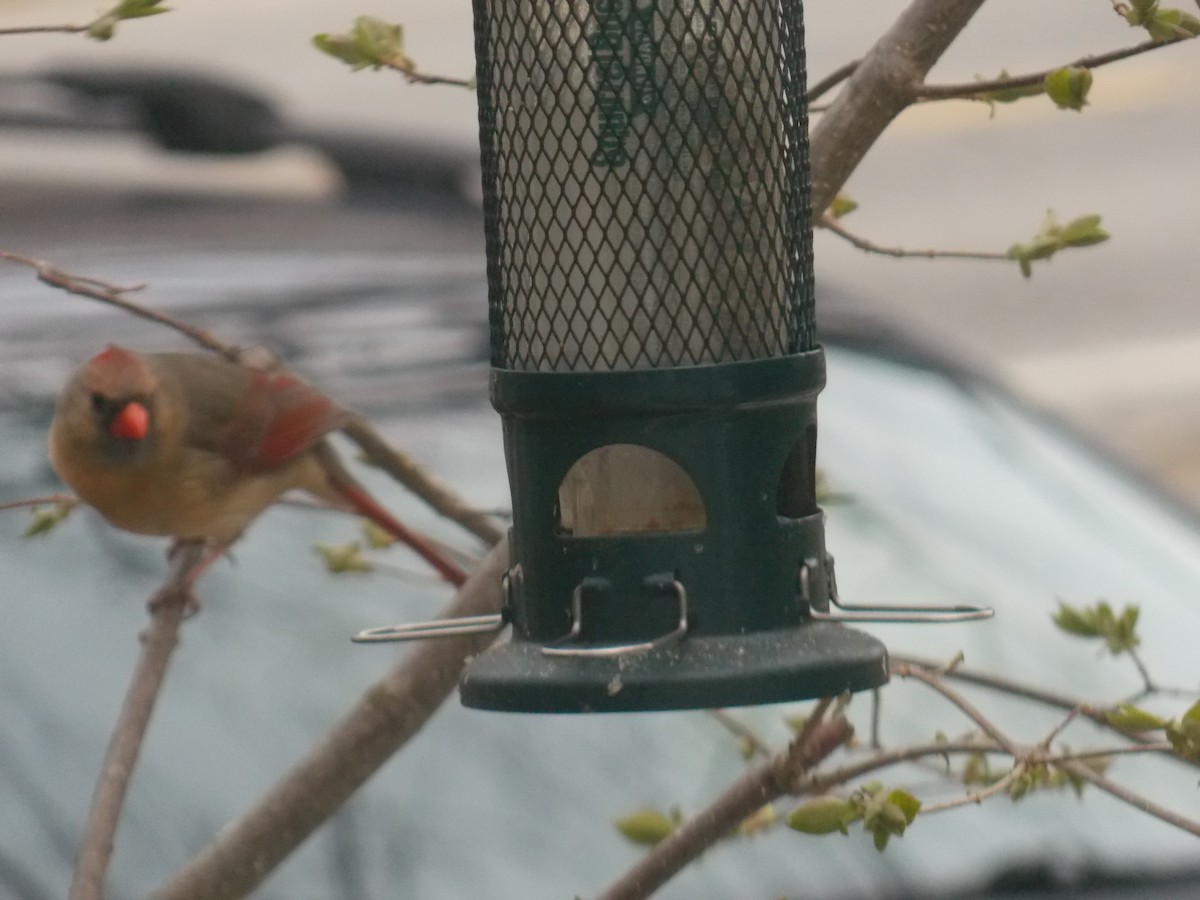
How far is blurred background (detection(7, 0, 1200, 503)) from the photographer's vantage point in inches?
337

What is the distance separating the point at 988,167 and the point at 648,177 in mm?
11924

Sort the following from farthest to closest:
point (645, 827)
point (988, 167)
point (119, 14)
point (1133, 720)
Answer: point (988, 167)
point (645, 827)
point (119, 14)
point (1133, 720)

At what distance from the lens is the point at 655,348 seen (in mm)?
1845

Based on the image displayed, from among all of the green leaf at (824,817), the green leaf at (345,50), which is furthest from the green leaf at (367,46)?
the green leaf at (824,817)

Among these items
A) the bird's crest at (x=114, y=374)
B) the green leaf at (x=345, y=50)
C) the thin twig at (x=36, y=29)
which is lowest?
the bird's crest at (x=114, y=374)

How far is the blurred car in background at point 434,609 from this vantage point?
2.80 metres

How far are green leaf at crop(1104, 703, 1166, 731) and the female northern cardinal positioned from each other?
138 cm

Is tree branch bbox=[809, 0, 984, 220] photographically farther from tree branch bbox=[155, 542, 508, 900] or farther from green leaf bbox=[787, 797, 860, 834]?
green leaf bbox=[787, 797, 860, 834]

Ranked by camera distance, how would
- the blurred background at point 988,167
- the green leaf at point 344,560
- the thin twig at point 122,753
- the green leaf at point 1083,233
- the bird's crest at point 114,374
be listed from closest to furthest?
1. the thin twig at point 122,753
2. the green leaf at point 1083,233
3. the green leaf at point 344,560
4. the bird's crest at point 114,374
5. the blurred background at point 988,167

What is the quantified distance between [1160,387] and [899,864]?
7001 mm

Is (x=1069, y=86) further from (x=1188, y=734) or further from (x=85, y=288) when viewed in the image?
(x=85, y=288)

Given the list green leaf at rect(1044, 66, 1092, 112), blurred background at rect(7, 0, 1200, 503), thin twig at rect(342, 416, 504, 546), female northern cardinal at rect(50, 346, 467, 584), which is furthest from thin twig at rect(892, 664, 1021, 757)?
blurred background at rect(7, 0, 1200, 503)

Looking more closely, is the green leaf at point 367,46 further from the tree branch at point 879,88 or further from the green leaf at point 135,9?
the tree branch at point 879,88

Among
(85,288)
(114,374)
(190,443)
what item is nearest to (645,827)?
(85,288)
